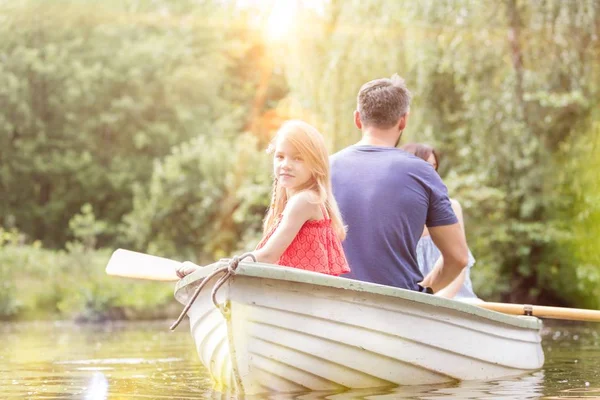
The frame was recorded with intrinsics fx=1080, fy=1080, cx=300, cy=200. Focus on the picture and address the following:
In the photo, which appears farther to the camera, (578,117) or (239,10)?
(239,10)

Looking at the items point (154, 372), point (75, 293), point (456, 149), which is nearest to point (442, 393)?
point (154, 372)

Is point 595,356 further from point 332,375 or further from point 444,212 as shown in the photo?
point 332,375

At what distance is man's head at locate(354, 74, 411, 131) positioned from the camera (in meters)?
5.09

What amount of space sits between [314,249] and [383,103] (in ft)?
2.77

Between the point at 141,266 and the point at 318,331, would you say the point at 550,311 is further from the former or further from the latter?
the point at 141,266

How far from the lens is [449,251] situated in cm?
529

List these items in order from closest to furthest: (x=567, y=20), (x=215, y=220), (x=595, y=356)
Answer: (x=595, y=356)
(x=567, y=20)
(x=215, y=220)

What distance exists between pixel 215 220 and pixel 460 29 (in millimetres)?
7979

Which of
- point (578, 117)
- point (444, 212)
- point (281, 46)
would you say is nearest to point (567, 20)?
point (578, 117)

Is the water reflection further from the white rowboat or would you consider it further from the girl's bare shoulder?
the girl's bare shoulder

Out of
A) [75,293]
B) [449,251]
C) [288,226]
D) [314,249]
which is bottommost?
[75,293]

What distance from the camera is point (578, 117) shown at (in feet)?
46.6

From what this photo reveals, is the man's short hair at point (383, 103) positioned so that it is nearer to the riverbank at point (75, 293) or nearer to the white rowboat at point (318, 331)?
the white rowboat at point (318, 331)

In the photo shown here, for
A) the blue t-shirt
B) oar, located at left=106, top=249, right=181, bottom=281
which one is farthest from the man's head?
oar, located at left=106, top=249, right=181, bottom=281
